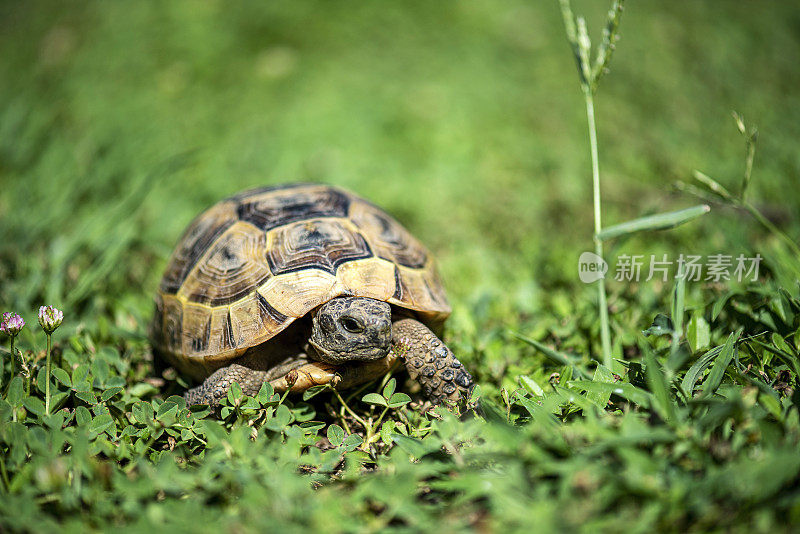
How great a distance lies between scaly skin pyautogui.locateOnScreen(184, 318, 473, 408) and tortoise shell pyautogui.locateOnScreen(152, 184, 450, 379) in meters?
0.11

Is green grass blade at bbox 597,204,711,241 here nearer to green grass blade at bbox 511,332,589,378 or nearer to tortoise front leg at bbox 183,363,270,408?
green grass blade at bbox 511,332,589,378

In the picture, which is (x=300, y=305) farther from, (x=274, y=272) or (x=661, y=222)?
(x=661, y=222)

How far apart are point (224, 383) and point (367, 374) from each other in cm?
55

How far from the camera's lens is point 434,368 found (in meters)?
2.04

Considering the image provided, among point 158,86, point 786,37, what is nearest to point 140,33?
point 158,86

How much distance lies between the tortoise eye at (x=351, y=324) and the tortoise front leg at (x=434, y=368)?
0.68ft

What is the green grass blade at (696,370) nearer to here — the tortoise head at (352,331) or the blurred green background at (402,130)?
the blurred green background at (402,130)

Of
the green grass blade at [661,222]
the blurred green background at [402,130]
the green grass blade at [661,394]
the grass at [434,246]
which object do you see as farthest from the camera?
the blurred green background at [402,130]

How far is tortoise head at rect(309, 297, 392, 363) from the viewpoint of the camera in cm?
191

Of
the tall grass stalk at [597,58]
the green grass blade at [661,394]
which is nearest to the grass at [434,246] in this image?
the green grass blade at [661,394]

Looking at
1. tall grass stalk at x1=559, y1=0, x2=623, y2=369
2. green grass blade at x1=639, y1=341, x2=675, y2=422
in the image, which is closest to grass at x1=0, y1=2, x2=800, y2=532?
green grass blade at x1=639, y1=341, x2=675, y2=422

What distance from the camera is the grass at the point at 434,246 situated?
1.38 m

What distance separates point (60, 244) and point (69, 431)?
5.75 feet

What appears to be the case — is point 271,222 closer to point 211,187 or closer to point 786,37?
point 211,187
